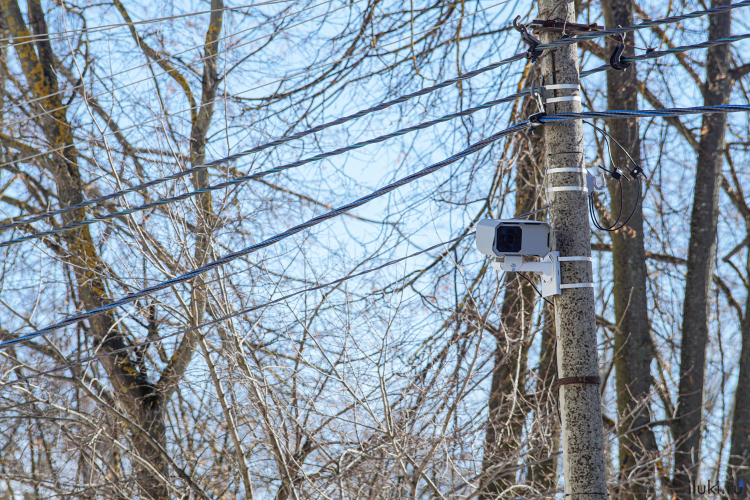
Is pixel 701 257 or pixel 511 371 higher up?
pixel 701 257

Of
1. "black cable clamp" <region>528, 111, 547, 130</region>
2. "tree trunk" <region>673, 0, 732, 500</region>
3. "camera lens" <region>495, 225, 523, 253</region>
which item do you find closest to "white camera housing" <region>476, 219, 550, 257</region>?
"camera lens" <region>495, 225, 523, 253</region>

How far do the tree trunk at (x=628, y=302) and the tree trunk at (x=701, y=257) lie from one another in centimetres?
50

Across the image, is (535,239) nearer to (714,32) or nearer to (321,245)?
(321,245)

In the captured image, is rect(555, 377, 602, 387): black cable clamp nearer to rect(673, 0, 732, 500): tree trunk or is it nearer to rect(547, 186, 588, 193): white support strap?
rect(547, 186, 588, 193): white support strap

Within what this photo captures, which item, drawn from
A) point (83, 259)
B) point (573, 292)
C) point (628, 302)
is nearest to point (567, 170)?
point (573, 292)

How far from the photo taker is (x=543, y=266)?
11.2 feet

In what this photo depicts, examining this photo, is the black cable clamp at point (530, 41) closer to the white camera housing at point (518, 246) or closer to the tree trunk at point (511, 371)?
the white camera housing at point (518, 246)

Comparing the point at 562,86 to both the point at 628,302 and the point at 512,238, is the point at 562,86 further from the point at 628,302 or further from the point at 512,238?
the point at 628,302

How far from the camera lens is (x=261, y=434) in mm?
6406

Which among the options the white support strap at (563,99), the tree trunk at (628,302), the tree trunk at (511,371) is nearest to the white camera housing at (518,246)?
the white support strap at (563,99)

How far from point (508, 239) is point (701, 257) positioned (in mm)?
6339

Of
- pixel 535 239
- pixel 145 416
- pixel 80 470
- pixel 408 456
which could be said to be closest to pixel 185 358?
pixel 145 416

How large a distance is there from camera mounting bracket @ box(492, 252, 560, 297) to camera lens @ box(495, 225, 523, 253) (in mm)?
44

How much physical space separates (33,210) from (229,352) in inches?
210
